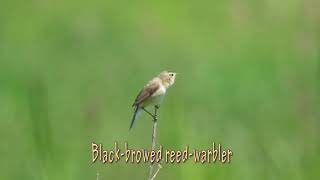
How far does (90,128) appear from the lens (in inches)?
215

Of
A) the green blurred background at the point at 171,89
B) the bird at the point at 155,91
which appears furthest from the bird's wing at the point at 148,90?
the green blurred background at the point at 171,89

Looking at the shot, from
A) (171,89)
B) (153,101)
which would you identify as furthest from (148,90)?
(171,89)

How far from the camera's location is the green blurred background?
4.13 meters

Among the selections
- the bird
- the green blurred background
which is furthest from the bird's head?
the green blurred background

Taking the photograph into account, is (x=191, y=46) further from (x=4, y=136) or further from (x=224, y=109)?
(x=4, y=136)

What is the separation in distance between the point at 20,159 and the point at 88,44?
2914mm

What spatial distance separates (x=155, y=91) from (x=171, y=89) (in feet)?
4.88

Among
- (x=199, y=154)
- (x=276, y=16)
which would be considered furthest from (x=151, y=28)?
(x=199, y=154)

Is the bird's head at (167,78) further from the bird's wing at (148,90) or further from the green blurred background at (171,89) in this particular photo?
the green blurred background at (171,89)

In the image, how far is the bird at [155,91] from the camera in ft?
12.5

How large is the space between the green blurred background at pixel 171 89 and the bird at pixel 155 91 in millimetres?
80

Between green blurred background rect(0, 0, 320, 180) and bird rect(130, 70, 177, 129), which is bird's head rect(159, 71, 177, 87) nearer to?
bird rect(130, 70, 177, 129)

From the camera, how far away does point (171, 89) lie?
5363 millimetres

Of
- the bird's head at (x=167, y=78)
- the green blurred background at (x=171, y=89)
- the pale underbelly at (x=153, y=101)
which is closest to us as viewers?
the bird's head at (x=167, y=78)
